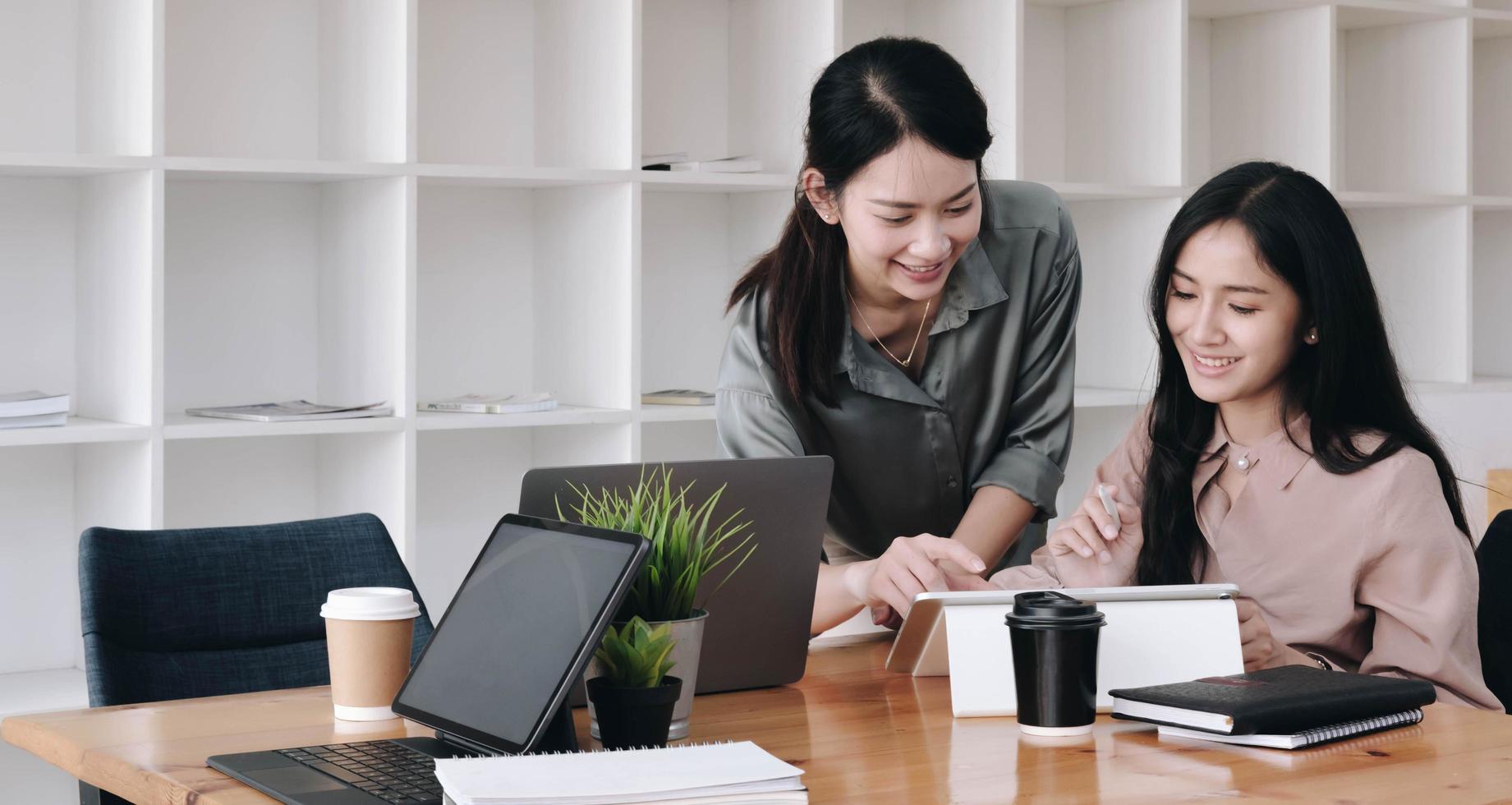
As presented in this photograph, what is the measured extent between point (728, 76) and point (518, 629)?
2.31 m

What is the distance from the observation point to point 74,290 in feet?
9.00

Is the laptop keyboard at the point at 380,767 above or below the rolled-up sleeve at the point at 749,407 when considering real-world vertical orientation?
below

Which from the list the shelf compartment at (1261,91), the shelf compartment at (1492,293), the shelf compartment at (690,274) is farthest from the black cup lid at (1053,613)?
the shelf compartment at (1492,293)

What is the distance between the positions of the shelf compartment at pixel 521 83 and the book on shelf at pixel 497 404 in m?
0.46

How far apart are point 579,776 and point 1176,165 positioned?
9.00 feet

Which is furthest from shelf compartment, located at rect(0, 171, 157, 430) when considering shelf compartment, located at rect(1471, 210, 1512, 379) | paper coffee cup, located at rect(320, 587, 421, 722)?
shelf compartment, located at rect(1471, 210, 1512, 379)

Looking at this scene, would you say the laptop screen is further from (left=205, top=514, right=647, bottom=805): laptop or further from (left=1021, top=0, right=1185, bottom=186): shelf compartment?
(left=1021, top=0, right=1185, bottom=186): shelf compartment

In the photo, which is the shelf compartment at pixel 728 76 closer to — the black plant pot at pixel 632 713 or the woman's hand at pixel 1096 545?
the woman's hand at pixel 1096 545

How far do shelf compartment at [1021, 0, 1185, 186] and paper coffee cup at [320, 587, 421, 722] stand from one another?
2.43m

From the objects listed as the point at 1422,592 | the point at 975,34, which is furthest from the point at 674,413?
the point at 1422,592

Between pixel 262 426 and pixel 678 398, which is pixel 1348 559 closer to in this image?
pixel 678 398

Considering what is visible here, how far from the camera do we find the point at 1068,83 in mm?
3689

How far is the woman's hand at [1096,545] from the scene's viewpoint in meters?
1.57

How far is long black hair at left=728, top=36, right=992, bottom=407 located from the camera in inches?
70.9
